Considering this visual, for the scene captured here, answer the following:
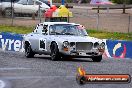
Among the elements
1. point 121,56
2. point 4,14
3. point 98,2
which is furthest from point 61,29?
point 98,2

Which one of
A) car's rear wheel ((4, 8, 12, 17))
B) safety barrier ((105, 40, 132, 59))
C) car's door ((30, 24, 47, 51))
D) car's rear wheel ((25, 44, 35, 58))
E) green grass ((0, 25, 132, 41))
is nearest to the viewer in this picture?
car's door ((30, 24, 47, 51))

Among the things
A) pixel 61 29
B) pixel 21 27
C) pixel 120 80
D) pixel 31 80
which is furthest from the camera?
pixel 21 27

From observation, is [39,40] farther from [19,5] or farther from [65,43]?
[19,5]

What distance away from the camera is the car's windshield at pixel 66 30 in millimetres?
20578

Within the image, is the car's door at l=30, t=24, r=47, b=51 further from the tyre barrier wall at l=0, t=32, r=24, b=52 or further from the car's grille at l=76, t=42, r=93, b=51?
the tyre barrier wall at l=0, t=32, r=24, b=52

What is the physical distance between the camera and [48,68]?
16.7m

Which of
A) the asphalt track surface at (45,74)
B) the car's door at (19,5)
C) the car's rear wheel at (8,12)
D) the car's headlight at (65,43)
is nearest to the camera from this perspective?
the asphalt track surface at (45,74)

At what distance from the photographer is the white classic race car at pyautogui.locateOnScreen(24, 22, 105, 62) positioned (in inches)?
763

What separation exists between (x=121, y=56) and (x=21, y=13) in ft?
69.3

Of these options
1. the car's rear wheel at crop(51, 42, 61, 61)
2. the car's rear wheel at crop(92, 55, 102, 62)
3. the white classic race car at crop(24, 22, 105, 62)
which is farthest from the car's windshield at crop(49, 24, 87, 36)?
the car's rear wheel at crop(92, 55, 102, 62)

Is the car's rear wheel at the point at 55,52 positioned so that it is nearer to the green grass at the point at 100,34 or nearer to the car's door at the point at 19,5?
the green grass at the point at 100,34

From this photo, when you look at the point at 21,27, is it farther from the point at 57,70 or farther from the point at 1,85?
the point at 1,85

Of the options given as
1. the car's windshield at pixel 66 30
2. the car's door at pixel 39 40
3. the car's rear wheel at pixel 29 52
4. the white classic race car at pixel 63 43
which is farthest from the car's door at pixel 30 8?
the car's windshield at pixel 66 30

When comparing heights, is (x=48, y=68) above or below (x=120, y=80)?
below
